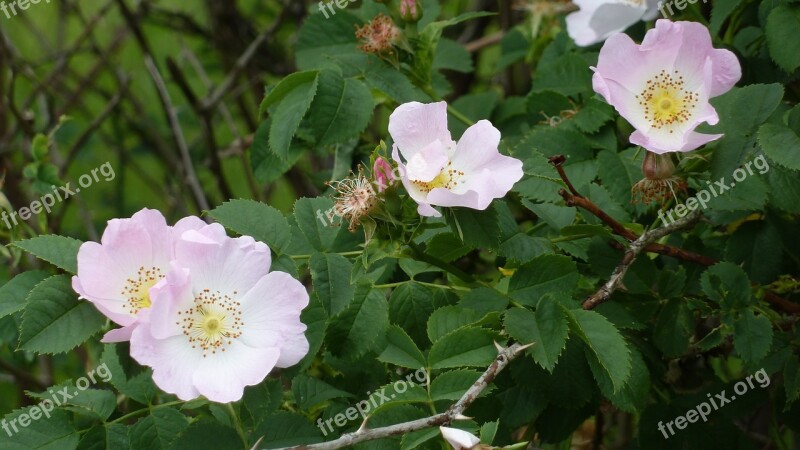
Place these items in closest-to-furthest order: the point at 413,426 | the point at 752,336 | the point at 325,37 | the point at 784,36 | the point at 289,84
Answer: the point at 413,426 → the point at 752,336 → the point at 784,36 → the point at 289,84 → the point at 325,37

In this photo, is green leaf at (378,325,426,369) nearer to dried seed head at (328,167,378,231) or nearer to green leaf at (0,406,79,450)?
dried seed head at (328,167,378,231)

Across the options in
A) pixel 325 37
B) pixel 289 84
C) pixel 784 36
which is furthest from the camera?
pixel 325 37

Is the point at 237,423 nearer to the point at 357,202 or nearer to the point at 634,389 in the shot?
the point at 357,202

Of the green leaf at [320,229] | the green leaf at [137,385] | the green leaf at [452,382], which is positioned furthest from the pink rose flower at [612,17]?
the green leaf at [137,385]

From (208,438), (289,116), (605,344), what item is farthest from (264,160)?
(605,344)

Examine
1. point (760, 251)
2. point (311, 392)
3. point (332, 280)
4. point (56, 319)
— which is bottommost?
point (760, 251)

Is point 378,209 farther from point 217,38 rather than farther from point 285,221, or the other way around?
point 217,38
